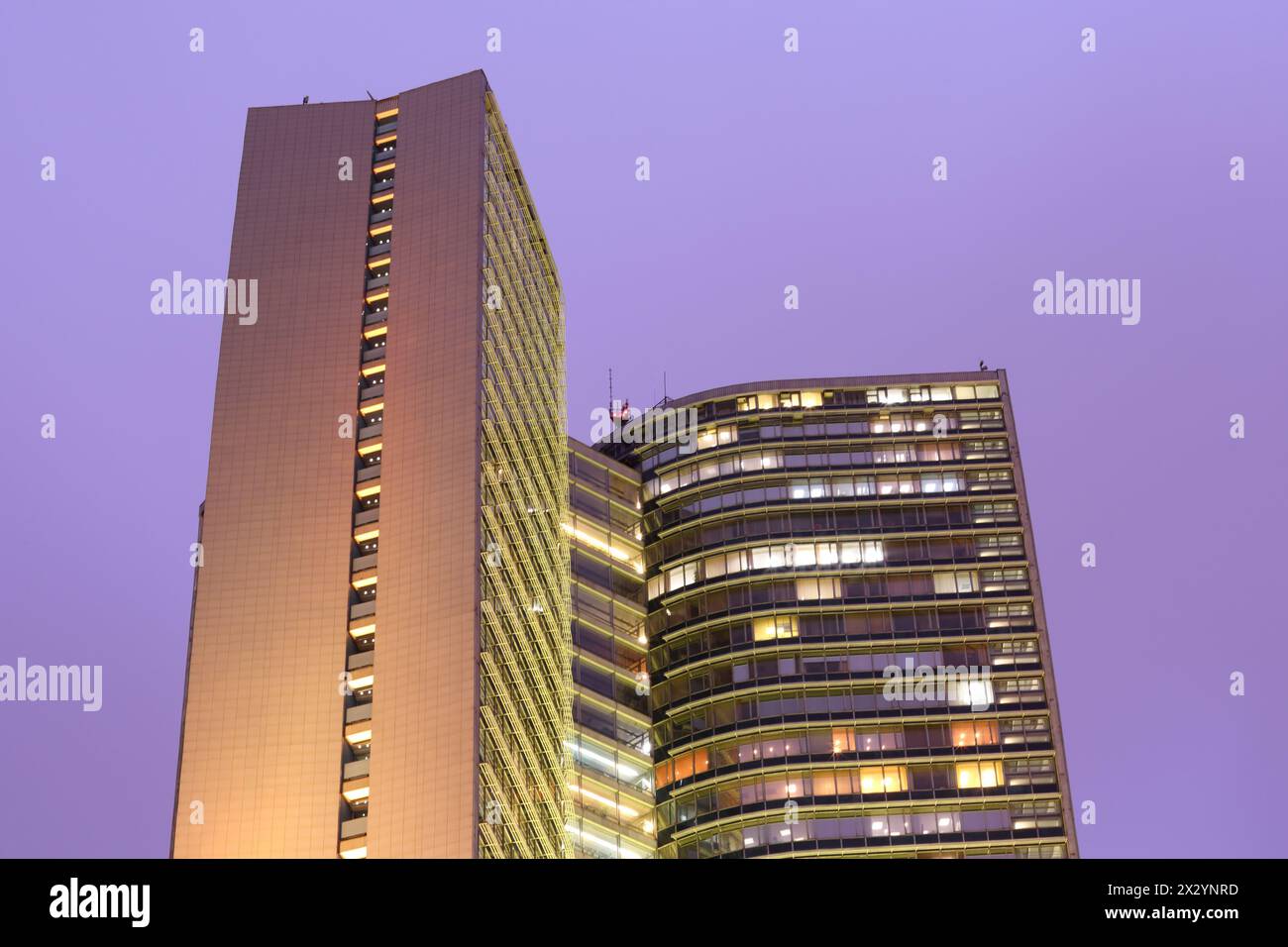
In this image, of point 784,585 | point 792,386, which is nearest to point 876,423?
point 792,386

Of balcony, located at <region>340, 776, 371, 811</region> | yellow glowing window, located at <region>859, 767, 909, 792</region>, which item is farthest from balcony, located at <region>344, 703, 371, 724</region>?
yellow glowing window, located at <region>859, 767, 909, 792</region>

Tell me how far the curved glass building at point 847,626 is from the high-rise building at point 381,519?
11.8 meters

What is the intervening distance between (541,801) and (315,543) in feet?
70.6

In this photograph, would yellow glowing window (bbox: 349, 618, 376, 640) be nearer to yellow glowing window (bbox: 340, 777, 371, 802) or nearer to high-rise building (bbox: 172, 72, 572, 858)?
high-rise building (bbox: 172, 72, 572, 858)

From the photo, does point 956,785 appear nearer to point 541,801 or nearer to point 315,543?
point 541,801

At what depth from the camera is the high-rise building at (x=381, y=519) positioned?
3949 inches

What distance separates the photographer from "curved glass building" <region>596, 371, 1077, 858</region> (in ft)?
408

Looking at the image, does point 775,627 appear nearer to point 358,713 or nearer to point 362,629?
point 362,629

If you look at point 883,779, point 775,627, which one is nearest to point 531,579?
point 775,627

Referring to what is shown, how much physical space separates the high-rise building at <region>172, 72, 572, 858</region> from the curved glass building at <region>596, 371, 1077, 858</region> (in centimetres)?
1177

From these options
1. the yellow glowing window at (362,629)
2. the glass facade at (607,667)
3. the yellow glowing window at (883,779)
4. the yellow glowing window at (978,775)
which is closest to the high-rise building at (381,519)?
the yellow glowing window at (362,629)
